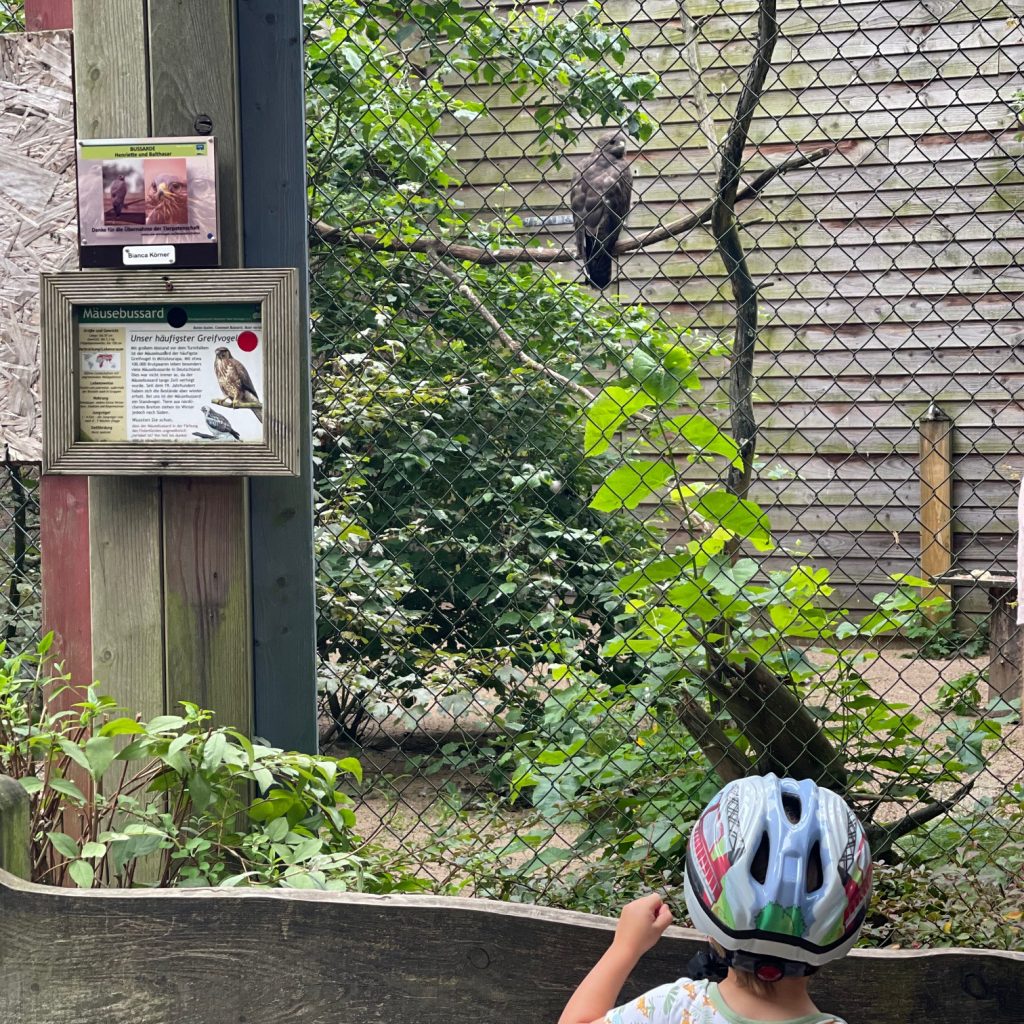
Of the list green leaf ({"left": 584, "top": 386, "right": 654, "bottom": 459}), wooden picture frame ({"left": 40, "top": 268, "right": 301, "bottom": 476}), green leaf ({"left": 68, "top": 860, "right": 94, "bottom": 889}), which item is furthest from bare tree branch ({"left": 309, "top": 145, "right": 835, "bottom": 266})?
green leaf ({"left": 68, "top": 860, "right": 94, "bottom": 889})

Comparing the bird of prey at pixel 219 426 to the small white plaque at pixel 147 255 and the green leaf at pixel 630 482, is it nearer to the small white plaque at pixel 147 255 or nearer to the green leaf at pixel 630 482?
the small white plaque at pixel 147 255

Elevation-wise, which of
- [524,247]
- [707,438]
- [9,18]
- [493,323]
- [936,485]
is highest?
[9,18]

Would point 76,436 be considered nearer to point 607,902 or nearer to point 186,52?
point 186,52

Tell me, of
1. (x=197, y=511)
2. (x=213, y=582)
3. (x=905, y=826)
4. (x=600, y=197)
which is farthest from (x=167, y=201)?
(x=600, y=197)

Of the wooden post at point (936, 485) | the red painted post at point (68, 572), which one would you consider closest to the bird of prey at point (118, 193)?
the red painted post at point (68, 572)

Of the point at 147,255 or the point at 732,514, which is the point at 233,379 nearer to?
the point at 147,255

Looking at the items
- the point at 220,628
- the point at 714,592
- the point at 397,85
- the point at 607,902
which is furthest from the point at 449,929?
the point at 397,85

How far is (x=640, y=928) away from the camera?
143 cm

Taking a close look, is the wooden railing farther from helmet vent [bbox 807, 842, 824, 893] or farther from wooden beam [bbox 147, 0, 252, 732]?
wooden beam [bbox 147, 0, 252, 732]

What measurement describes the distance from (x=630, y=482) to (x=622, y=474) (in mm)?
25

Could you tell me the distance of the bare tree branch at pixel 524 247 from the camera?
283 cm

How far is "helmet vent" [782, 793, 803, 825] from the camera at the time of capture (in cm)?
140

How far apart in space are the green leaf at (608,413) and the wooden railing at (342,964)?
3.61 ft

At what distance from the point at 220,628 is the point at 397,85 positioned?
10.3 ft
